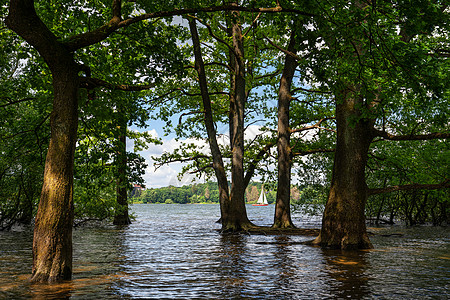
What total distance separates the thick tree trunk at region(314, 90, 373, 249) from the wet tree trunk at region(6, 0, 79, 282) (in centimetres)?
1002

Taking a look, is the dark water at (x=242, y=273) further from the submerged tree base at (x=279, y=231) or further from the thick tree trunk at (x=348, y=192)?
the submerged tree base at (x=279, y=231)

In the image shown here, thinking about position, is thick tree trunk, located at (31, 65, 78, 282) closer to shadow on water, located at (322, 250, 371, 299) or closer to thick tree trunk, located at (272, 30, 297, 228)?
shadow on water, located at (322, 250, 371, 299)

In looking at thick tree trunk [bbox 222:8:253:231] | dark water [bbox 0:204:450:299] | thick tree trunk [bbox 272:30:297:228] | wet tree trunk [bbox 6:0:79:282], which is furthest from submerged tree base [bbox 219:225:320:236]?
wet tree trunk [bbox 6:0:79:282]

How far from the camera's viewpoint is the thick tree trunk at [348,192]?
605 inches

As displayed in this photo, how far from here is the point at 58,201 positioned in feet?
30.5

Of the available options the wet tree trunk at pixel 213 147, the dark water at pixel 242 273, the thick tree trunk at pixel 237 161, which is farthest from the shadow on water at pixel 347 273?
the wet tree trunk at pixel 213 147

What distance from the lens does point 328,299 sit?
26.6 feet

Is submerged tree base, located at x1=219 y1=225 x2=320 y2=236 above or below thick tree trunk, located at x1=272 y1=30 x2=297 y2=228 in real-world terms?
below

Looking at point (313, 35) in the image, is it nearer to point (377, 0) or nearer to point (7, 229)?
point (377, 0)

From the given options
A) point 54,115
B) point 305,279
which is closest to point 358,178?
point 305,279

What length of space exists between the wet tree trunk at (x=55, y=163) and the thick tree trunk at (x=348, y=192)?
10.0 metres

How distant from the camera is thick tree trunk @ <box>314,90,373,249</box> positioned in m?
15.4

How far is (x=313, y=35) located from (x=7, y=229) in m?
25.0

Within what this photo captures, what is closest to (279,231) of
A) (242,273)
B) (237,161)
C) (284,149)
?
(237,161)
